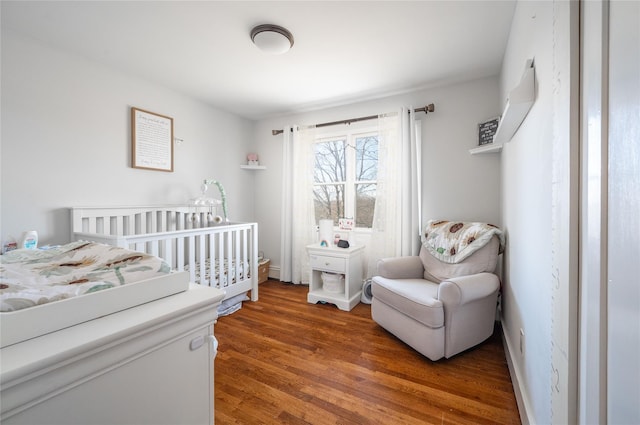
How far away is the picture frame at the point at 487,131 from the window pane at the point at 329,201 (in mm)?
1548

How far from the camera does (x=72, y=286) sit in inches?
22.8

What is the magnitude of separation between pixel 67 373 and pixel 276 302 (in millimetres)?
2549

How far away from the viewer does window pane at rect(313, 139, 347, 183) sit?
329 cm

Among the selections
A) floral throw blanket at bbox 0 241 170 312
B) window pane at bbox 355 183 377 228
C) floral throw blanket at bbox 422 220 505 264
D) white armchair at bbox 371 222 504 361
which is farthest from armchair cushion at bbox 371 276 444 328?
floral throw blanket at bbox 0 241 170 312

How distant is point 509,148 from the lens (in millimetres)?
1911

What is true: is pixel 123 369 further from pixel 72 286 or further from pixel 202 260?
pixel 202 260

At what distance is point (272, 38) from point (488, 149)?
2.01m

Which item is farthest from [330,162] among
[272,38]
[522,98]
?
[522,98]

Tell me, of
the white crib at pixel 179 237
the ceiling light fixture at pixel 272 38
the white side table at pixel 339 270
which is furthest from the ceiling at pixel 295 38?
the white side table at pixel 339 270

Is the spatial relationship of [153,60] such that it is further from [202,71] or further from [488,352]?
[488,352]

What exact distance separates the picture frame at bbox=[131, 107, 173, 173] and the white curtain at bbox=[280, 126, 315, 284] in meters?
1.34

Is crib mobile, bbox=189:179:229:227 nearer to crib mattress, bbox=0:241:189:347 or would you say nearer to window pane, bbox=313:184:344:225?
window pane, bbox=313:184:344:225

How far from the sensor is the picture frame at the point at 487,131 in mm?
2323

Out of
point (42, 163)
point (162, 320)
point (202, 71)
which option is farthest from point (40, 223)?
point (162, 320)
